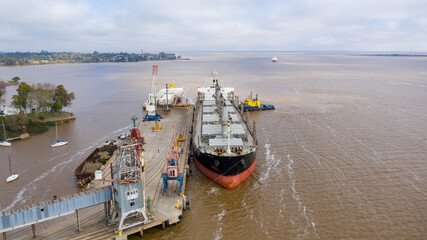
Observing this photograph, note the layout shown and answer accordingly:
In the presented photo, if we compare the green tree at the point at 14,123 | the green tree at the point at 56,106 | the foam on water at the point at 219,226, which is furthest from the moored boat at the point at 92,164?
the green tree at the point at 56,106

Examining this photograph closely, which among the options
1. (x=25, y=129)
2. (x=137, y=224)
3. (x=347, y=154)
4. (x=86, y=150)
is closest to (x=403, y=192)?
(x=347, y=154)

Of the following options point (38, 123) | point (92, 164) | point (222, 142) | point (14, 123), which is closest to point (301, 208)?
point (222, 142)

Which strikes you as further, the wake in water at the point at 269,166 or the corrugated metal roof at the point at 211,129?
the corrugated metal roof at the point at 211,129

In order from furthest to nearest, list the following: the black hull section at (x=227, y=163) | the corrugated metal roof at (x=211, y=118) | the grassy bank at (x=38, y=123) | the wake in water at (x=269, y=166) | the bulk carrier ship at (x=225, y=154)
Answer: the grassy bank at (x=38, y=123) → the corrugated metal roof at (x=211, y=118) → the wake in water at (x=269, y=166) → the bulk carrier ship at (x=225, y=154) → the black hull section at (x=227, y=163)

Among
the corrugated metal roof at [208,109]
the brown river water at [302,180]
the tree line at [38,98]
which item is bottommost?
the brown river water at [302,180]

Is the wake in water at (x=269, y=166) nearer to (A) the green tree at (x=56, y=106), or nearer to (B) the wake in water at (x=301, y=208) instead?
(B) the wake in water at (x=301, y=208)

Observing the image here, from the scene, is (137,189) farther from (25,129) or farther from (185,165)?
(25,129)
